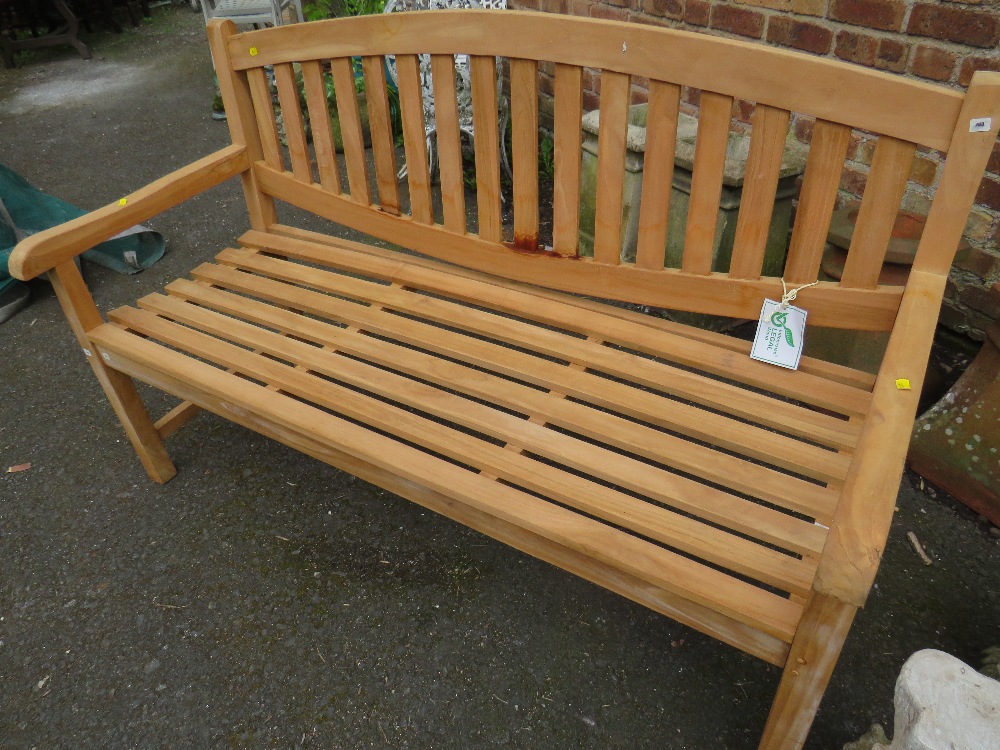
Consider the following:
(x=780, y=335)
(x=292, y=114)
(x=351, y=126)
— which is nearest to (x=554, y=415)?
(x=780, y=335)

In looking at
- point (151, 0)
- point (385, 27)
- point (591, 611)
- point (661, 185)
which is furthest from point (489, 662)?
point (151, 0)

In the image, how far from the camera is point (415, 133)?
1998 mm

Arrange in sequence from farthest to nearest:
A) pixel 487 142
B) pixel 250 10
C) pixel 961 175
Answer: pixel 250 10
pixel 487 142
pixel 961 175

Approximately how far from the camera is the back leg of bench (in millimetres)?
1947

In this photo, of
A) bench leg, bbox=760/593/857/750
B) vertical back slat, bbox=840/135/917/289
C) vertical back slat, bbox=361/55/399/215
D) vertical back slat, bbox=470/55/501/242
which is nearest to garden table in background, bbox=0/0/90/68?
vertical back slat, bbox=361/55/399/215

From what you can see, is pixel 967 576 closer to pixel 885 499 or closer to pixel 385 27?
pixel 885 499

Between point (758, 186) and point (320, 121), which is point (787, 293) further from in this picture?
point (320, 121)

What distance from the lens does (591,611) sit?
1953 mm

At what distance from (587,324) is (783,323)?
18.8 inches

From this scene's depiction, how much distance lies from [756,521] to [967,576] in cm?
107

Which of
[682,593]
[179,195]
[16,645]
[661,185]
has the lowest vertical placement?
[16,645]

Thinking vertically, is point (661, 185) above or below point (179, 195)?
above

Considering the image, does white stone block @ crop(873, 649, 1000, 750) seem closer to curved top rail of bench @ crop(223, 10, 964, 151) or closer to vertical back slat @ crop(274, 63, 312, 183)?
curved top rail of bench @ crop(223, 10, 964, 151)

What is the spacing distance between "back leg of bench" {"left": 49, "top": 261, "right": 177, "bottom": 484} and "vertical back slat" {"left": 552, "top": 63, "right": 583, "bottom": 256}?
4.17 feet
